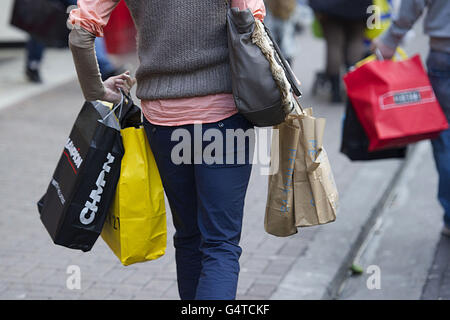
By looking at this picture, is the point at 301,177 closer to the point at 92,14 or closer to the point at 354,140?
the point at 92,14

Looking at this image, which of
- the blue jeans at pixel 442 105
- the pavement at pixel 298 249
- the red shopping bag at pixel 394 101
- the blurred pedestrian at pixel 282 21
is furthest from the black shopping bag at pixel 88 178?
the blurred pedestrian at pixel 282 21

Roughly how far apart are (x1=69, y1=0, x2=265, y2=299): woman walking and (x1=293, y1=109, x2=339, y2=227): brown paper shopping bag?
255mm

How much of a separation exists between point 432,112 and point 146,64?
2059 mm

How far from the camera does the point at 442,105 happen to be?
14.1ft

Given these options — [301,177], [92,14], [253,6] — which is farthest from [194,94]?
[301,177]

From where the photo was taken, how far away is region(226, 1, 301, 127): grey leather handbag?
2.53 m

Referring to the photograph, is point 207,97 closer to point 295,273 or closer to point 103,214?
point 103,214

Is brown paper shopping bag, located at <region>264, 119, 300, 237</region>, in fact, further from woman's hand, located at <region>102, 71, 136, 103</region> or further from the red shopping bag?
the red shopping bag

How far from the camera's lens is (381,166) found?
20.6 ft

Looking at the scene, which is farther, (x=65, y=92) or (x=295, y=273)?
(x=65, y=92)

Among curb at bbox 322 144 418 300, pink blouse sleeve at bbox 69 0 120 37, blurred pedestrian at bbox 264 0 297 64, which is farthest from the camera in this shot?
blurred pedestrian at bbox 264 0 297 64

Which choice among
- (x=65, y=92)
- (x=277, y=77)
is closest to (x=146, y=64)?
(x=277, y=77)

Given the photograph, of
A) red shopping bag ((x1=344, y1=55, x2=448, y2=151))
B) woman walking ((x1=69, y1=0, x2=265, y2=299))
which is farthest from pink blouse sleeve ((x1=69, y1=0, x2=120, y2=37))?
red shopping bag ((x1=344, y1=55, x2=448, y2=151))

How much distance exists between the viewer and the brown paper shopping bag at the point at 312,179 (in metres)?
2.87
